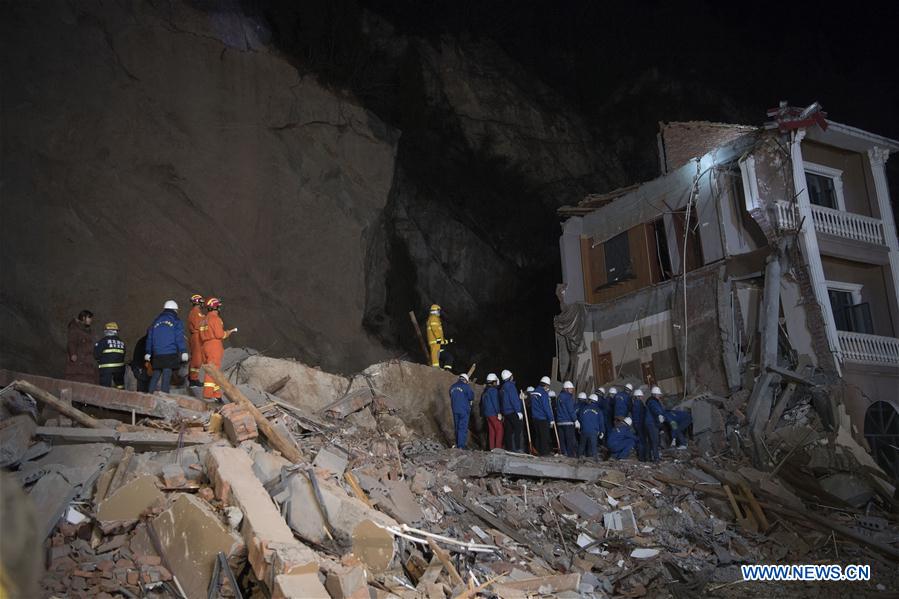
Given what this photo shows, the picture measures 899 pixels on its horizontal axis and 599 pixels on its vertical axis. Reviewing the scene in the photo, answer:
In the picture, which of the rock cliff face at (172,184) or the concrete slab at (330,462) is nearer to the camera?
the concrete slab at (330,462)

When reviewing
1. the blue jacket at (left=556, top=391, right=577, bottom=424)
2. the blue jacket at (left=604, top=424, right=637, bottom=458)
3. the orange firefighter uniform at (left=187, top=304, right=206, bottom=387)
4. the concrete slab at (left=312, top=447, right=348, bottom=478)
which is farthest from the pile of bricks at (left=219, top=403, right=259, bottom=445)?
the blue jacket at (left=604, top=424, right=637, bottom=458)

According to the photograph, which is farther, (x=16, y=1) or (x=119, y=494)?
(x=16, y=1)

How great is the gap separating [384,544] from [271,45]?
17576mm

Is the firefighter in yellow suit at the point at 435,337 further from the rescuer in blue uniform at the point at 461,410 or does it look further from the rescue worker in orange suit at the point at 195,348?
the rescue worker in orange suit at the point at 195,348

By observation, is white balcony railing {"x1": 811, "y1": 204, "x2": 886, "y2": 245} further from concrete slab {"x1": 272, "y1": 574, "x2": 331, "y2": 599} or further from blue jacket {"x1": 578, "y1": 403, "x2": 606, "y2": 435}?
concrete slab {"x1": 272, "y1": 574, "x2": 331, "y2": 599}

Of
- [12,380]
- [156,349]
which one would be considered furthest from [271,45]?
[12,380]

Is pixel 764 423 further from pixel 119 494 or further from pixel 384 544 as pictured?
pixel 119 494

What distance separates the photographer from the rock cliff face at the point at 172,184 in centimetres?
1600

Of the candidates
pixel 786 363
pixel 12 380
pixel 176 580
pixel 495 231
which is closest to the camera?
pixel 176 580

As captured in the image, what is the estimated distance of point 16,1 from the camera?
54.4 ft

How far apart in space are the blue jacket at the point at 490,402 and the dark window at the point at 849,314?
10.4 meters

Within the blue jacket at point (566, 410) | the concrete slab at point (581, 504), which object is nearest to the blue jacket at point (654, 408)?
the blue jacket at point (566, 410)

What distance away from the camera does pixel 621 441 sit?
608 inches

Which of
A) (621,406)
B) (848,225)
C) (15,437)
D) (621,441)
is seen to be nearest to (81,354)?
(15,437)
